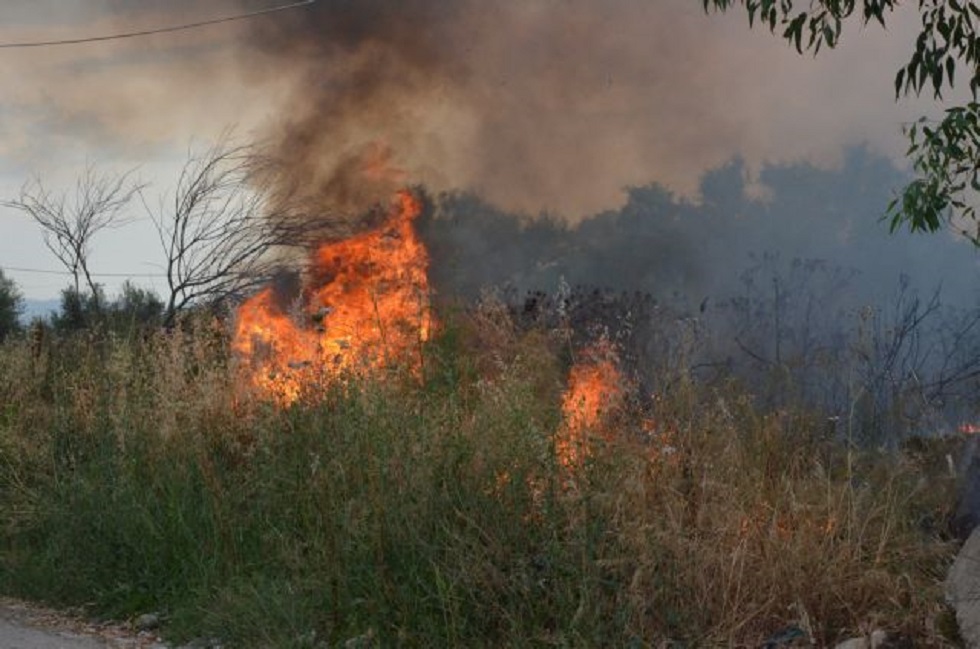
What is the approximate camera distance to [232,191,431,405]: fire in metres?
7.64

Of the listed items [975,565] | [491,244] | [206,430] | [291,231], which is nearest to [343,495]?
[206,430]

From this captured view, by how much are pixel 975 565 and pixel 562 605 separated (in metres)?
1.92

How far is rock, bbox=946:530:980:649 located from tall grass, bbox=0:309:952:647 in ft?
0.49

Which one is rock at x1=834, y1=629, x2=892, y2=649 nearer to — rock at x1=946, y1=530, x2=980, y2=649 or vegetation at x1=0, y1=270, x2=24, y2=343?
rock at x1=946, y1=530, x2=980, y2=649

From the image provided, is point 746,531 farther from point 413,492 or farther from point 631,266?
point 631,266

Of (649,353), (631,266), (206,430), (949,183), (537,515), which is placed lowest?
(537,515)

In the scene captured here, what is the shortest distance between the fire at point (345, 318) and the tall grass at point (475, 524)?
301 mm

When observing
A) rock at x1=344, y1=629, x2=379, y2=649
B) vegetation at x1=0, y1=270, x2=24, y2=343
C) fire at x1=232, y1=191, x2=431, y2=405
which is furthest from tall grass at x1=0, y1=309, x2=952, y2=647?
vegetation at x1=0, y1=270, x2=24, y2=343

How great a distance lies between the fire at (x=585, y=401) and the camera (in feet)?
19.4

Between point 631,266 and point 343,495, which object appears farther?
point 631,266

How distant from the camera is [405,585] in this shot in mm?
5340

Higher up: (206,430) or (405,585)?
(206,430)

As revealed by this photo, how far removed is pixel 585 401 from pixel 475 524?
1.81 metres

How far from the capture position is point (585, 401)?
22.8 feet
